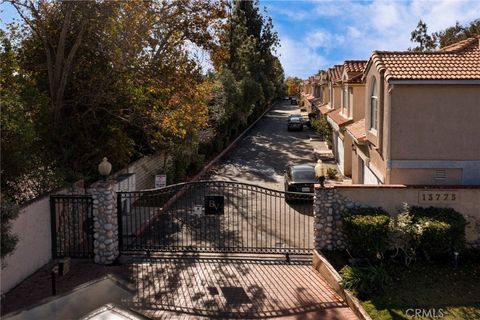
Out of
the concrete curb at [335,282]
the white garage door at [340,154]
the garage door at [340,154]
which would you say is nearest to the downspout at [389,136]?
the concrete curb at [335,282]

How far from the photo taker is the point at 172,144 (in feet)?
64.4

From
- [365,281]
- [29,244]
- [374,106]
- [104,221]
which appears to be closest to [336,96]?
[374,106]

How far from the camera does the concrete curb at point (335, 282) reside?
9281 mm

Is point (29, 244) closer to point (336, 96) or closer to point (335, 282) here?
point (335, 282)

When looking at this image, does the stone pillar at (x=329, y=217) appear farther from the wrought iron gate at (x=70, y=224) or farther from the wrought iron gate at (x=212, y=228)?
the wrought iron gate at (x=70, y=224)

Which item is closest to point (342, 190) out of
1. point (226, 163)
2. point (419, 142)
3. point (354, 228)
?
point (354, 228)

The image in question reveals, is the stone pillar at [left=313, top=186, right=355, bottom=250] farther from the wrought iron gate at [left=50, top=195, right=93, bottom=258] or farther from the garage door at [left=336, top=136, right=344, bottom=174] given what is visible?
the garage door at [left=336, top=136, right=344, bottom=174]

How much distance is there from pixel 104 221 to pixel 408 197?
805 centimetres

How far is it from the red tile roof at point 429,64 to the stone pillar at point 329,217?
3637mm

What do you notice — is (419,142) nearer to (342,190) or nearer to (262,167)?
(342,190)

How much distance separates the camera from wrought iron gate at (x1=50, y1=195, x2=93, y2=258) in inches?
487

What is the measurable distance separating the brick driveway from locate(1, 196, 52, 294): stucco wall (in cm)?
241

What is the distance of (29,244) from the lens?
36.8 ft

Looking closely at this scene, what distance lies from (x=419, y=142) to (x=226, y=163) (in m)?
18.3
